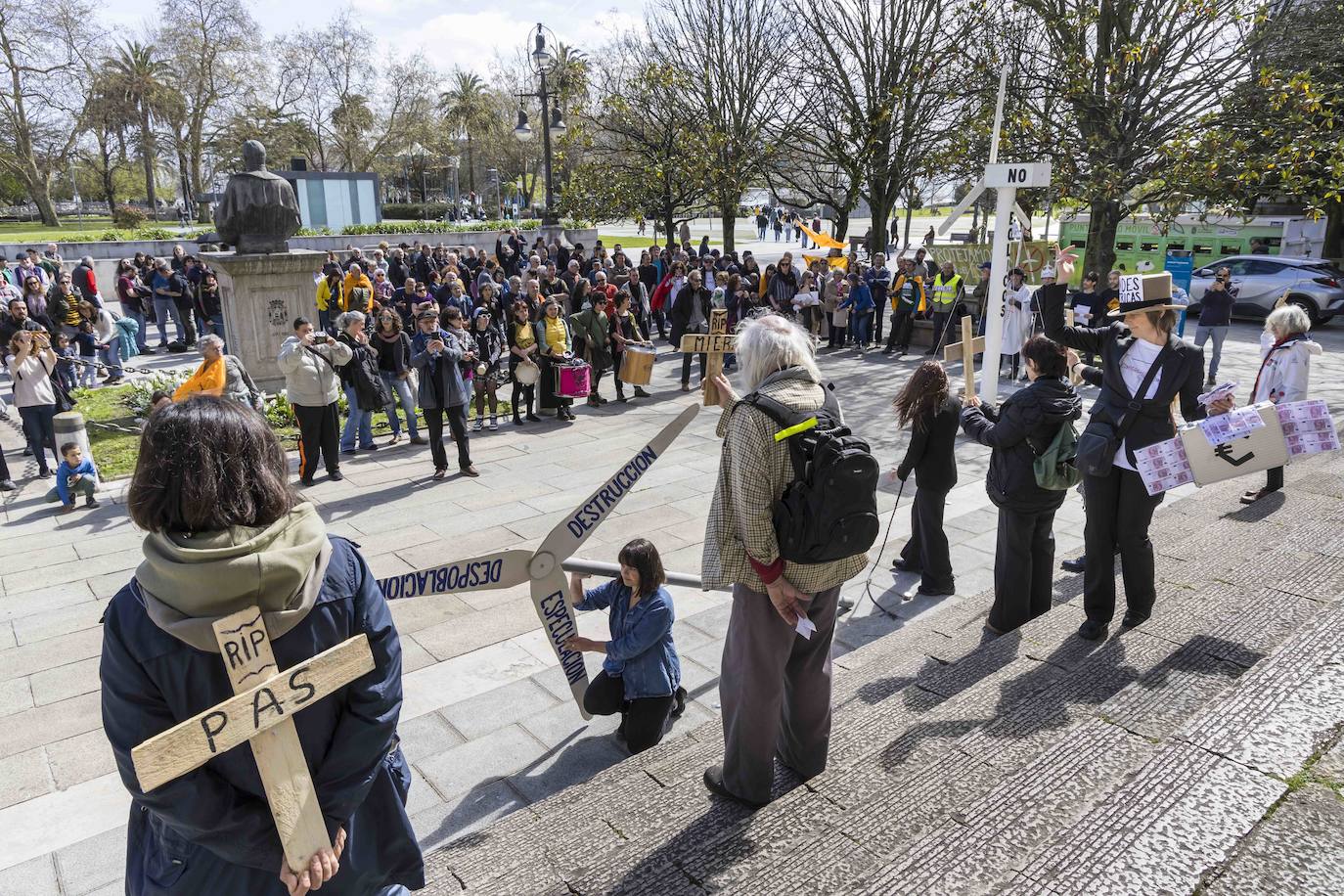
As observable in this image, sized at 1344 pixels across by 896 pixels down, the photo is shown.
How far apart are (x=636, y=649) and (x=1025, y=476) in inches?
93.7

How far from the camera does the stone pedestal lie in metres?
11.6

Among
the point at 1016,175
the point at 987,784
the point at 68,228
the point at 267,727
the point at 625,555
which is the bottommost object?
the point at 987,784

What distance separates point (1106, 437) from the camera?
4391 millimetres

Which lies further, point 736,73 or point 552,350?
point 736,73

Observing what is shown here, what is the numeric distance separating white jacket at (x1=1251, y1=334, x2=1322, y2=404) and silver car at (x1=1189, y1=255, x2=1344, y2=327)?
13119 millimetres

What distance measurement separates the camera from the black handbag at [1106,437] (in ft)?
14.2

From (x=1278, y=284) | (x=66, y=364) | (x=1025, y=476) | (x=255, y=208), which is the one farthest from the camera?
(x=1278, y=284)

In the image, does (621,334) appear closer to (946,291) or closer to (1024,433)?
(946,291)

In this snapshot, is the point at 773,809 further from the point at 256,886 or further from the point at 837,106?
the point at 837,106

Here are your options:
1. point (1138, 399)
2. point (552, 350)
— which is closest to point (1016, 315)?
point (552, 350)

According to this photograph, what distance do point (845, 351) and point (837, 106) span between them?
297 inches

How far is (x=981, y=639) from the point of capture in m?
5.16

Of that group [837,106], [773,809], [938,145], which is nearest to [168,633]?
[773,809]

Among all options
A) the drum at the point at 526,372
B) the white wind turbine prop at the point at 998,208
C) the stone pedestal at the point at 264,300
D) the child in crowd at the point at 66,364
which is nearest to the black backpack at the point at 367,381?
the drum at the point at 526,372
